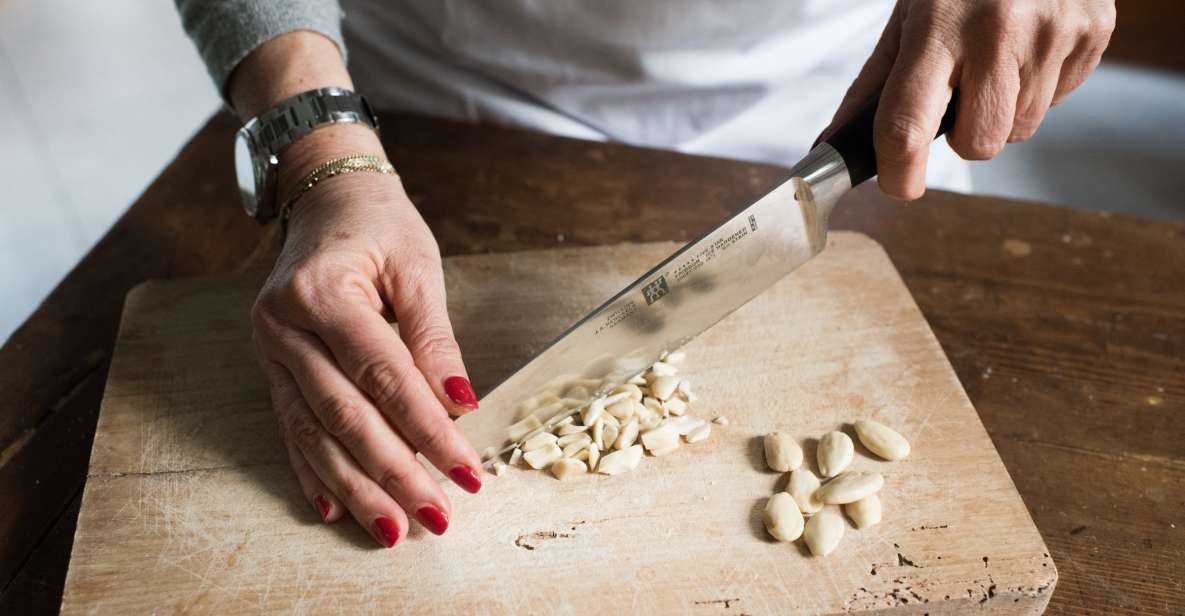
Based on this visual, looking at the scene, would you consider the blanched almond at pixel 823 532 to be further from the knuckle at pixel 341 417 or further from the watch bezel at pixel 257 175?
the watch bezel at pixel 257 175

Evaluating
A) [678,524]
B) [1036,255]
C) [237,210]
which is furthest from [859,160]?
[237,210]

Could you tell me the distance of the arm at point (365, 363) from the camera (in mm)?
767

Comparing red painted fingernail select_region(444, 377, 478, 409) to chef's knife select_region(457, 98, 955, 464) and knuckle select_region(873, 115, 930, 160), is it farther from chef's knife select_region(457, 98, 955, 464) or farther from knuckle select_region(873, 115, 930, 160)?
knuckle select_region(873, 115, 930, 160)

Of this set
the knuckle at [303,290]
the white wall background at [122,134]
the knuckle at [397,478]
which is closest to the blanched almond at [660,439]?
the knuckle at [397,478]

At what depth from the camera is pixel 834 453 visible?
836 millimetres

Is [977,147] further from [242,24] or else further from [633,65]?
[242,24]

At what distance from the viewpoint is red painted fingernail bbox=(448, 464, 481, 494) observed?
0.78 metres

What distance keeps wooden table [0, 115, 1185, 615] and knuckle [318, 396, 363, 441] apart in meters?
0.27

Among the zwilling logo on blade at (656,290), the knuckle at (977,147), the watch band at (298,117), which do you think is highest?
the knuckle at (977,147)

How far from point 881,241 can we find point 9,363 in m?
1.04

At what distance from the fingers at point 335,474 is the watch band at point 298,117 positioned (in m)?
0.30

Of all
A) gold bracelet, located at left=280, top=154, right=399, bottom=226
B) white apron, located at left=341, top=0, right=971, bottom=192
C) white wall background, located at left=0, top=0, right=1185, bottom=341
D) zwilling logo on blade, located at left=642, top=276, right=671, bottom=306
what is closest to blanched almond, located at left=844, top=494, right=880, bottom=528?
zwilling logo on blade, located at left=642, top=276, right=671, bottom=306

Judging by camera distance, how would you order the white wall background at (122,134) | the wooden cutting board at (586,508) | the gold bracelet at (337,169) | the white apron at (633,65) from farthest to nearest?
the white wall background at (122,134) < the white apron at (633,65) < the gold bracelet at (337,169) < the wooden cutting board at (586,508)

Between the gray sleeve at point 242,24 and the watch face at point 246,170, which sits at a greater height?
the gray sleeve at point 242,24
